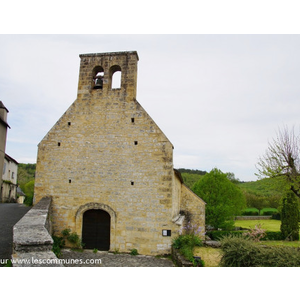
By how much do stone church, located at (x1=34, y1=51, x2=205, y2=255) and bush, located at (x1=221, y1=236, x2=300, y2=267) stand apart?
3.25m

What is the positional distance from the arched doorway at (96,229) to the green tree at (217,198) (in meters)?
14.9

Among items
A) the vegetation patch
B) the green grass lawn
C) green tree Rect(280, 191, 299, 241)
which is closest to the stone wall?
the vegetation patch

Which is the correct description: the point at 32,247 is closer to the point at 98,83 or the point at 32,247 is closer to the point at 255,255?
the point at 255,255

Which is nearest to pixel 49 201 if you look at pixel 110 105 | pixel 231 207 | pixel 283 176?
pixel 110 105

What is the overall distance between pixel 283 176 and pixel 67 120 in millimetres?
11667

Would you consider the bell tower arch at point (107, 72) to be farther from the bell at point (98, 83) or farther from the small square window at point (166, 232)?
the small square window at point (166, 232)

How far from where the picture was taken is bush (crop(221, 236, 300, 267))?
20.6 ft

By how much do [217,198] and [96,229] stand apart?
1623 cm

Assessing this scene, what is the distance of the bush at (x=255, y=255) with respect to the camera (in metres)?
6.28

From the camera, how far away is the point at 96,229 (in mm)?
11039

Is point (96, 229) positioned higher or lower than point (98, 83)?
lower

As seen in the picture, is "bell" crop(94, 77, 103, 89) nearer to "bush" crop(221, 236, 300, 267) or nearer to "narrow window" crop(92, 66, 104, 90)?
"narrow window" crop(92, 66, 104, 90)

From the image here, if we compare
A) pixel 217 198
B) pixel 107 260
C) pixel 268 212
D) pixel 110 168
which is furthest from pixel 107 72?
pixel 268 212

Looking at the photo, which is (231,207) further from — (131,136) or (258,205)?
(258,205)
